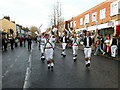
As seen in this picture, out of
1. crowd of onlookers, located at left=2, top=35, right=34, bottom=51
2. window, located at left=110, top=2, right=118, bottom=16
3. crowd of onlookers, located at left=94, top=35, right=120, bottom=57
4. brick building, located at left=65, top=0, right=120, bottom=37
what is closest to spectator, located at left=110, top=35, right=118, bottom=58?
crowd of onlookers, located at left=94, top=35, right=120, bottom=57

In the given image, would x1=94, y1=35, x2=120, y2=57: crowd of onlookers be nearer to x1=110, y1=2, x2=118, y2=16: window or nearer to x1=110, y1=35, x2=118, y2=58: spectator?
x1=110, y1=35, x2=118, y2=58: spectator

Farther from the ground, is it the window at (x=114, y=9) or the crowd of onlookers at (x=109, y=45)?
the window at (x=114, y=9)

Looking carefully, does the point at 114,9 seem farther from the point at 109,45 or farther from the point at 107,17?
the point at 109,45

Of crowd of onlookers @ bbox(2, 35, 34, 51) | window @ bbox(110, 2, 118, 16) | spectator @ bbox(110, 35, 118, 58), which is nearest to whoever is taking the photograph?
spectator @ bbox(110, 35, 118, 58)

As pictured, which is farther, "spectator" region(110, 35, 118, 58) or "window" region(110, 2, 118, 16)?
"window" region(110, 2, 118, 16)

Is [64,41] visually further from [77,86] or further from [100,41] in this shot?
[77,86]

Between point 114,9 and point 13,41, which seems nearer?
point 114,9

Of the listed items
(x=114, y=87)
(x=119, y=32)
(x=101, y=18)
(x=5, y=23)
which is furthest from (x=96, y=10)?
(x=5, y=23)

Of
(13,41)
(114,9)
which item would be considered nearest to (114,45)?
(114,9)

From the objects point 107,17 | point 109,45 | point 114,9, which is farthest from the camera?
point 107,17

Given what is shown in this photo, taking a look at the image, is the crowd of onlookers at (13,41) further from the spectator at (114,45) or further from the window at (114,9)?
the window at (114,9)

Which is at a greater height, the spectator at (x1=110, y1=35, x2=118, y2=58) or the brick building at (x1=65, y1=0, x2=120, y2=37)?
the brick building at (x1=65, y1=0, x2=120, y2=37)

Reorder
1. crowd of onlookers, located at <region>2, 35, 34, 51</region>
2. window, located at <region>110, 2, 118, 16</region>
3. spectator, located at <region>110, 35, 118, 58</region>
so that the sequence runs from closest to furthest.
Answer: spectator, located at <region>110, 35, 118, 58</region> < crowd of onlookers, located at <region>2, 35, 34, 51</region> < window, located at <region>110, 2, 118, 16</region>

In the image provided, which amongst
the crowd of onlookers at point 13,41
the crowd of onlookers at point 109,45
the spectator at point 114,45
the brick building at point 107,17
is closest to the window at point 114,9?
the brick building at point 107,17
